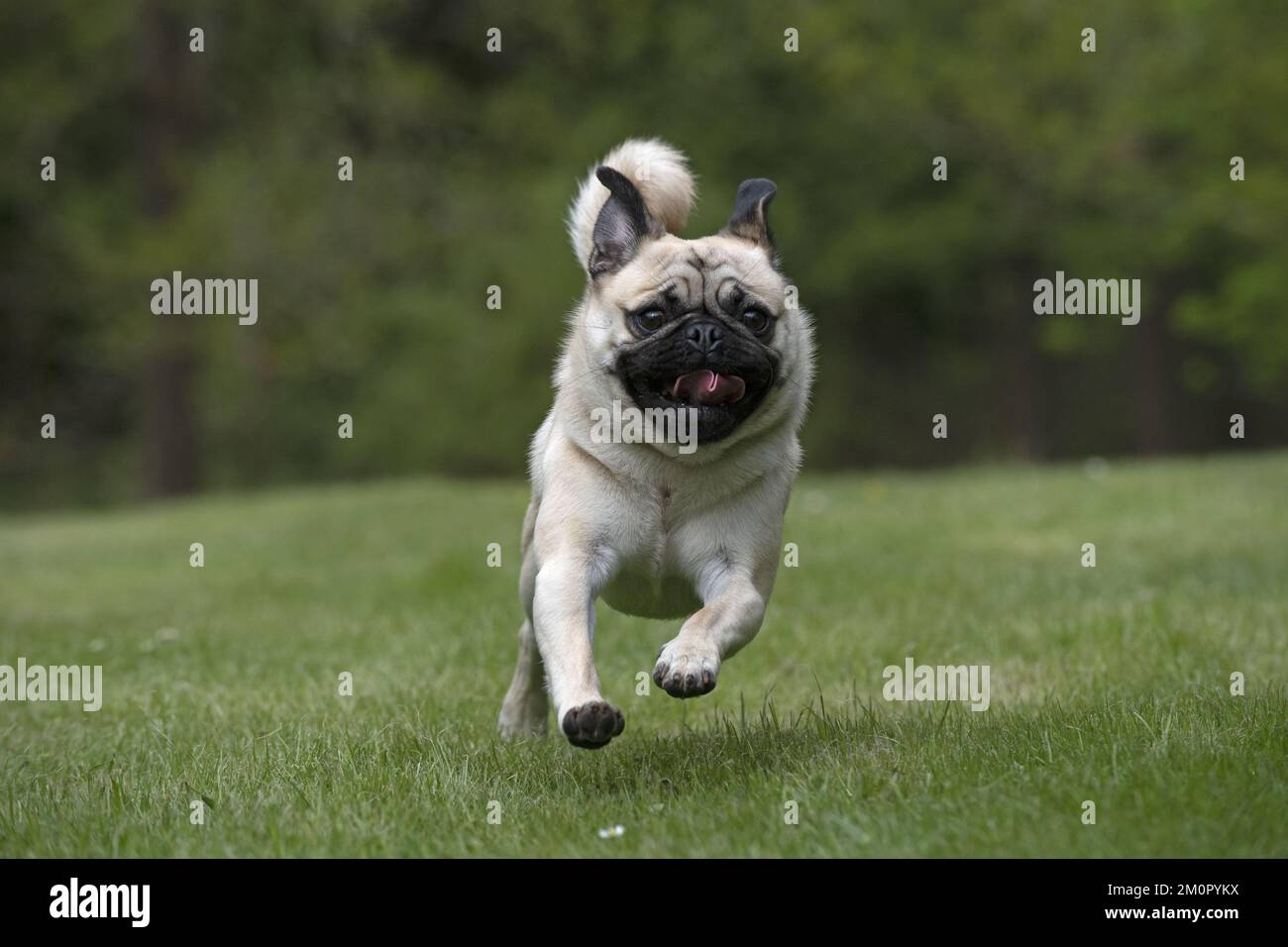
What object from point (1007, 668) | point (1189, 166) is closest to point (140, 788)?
point (1007, 668)

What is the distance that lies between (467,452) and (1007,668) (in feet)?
81.8

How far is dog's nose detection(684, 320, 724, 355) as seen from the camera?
15.2 ft

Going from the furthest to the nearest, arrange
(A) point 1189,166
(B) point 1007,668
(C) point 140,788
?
(A) point 1189,166 < (B) point 1007,668 < (C) point 140,788

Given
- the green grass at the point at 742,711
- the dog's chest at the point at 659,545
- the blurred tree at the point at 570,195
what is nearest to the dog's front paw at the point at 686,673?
the green grass at the point at 742,711

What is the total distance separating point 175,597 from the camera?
10.5 meters

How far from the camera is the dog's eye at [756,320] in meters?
4.84

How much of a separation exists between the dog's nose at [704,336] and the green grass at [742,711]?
49.9 inches

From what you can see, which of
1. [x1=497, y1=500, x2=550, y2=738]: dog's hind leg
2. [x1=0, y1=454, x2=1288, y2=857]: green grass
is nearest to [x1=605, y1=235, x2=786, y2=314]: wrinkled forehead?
[x1=497, y1=500, x2=550, y2=738]: dog's hind leg

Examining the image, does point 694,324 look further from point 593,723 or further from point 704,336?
point 593,723

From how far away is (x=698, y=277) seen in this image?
484 cm

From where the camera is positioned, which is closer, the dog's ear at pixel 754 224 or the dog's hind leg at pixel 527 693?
the dog's ear at pixel 754 224

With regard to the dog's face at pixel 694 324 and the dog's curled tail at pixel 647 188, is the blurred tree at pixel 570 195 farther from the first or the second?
the dog's face at pixel 694 324

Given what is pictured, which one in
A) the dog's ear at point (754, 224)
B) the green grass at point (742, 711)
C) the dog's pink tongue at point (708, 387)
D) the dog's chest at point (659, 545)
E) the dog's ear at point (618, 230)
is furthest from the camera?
the dog's ear at point (754, 224)
